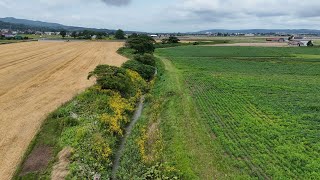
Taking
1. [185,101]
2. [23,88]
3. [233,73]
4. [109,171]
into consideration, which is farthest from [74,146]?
[233,73]

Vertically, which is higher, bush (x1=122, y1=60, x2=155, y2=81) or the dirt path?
bush (x1=122, y1=60, x2=155, y2=81)

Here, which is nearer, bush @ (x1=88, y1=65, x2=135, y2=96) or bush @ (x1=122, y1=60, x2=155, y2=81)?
bush @ (x1=88, y1=65, x2=135, y2=96)

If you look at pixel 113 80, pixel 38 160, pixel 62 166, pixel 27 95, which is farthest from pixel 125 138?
pixel 27 95

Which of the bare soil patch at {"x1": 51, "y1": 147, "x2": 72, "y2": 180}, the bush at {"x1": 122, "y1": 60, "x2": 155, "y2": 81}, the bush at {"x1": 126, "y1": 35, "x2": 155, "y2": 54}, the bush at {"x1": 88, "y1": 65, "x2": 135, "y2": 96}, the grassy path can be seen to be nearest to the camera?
the bare soil patch at {"x1": 51, "y1": 147, "x2": 72, "y2": 180}

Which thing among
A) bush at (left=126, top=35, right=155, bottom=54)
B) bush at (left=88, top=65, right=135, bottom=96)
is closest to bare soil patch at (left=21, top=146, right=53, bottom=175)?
bush at (left=88, top=65, right=135, bottom=96)

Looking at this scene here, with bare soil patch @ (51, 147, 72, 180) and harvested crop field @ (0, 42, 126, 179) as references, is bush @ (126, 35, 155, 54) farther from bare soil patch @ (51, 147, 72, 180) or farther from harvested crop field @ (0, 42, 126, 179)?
bare soil patch @ (51, 147, 72, 180)

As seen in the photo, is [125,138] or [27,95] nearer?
[125,138]

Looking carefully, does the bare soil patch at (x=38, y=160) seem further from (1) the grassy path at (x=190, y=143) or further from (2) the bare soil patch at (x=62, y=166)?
(1) the grassy path at (x=190, y=143)

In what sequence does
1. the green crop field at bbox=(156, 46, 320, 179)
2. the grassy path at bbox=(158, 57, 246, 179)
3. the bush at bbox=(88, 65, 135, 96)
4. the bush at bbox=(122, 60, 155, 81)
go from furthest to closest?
1. the bush at bbox=(122, 60, 155, 81)
2. the bush at bbox=(88, 65, 135, 96)
3. the green crop field at bbox=(156, 46, 320, 179)
4. the grassy path at bbox=(158, 57, 246, 179)

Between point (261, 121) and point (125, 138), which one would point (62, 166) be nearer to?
point (125, 138)

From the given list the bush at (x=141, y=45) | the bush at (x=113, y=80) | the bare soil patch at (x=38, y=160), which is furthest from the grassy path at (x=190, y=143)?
the bush at (x=141, y=45)
